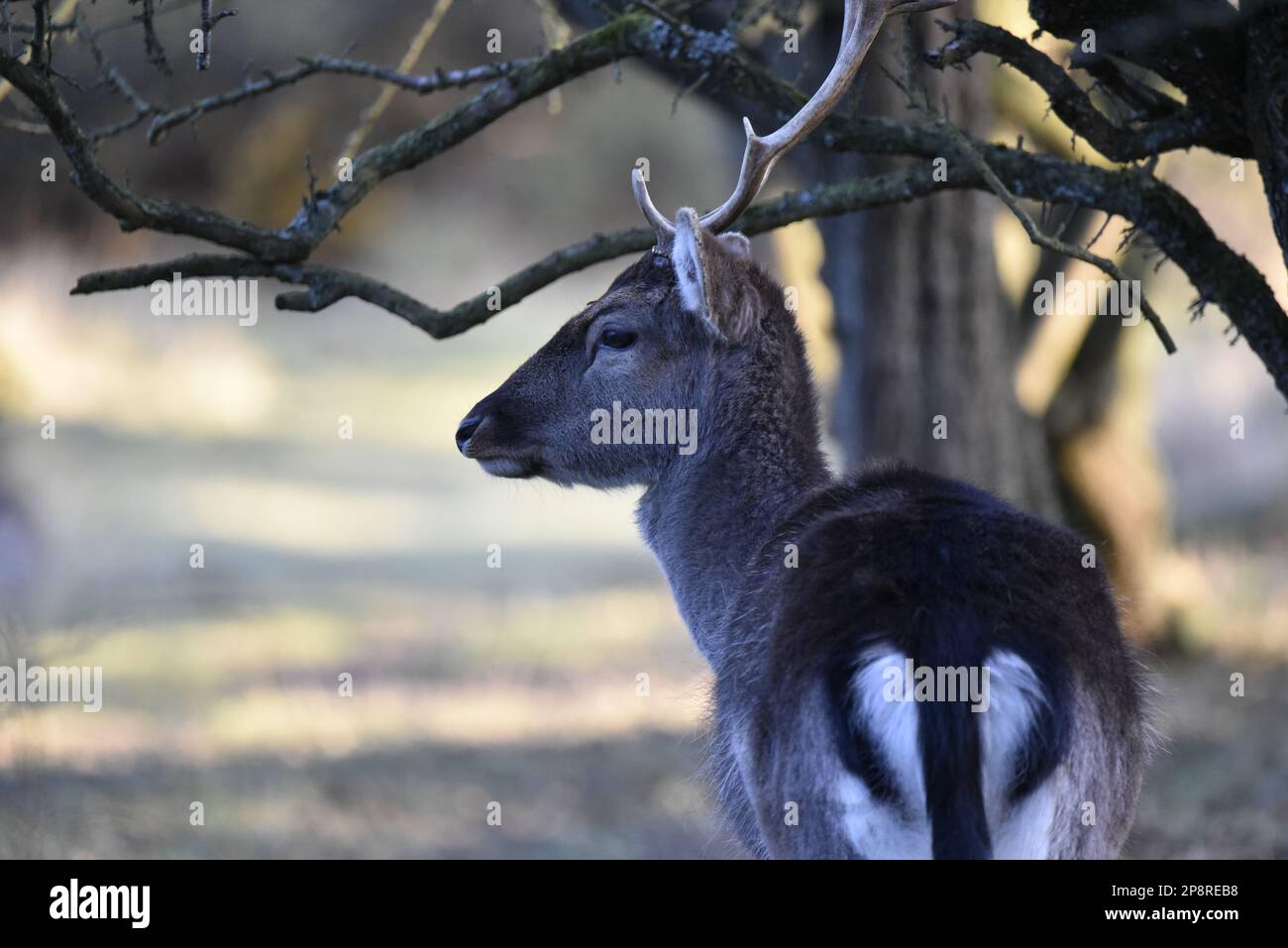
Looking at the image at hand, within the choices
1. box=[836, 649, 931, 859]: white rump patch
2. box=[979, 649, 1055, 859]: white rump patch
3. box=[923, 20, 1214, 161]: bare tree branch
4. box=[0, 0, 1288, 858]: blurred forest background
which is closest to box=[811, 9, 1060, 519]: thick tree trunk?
box=[0, 0, 1288, 858]: blurred forest background

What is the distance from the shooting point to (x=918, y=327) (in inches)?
364

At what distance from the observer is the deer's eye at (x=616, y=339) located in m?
5.41

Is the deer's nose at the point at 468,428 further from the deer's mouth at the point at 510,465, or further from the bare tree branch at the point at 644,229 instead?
the bare tree branch at the point at 644,229

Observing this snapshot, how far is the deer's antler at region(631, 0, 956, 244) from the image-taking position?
16.5 ft

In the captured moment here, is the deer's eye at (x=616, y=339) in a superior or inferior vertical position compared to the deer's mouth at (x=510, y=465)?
superior

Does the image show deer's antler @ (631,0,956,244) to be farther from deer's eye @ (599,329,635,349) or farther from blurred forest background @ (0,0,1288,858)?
blurred forest background @ (0,0,1288,858)

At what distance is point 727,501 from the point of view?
5.23 meters

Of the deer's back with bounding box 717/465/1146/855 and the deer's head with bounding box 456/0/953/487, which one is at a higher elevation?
the deer's head with bounding box 456/0/953/487

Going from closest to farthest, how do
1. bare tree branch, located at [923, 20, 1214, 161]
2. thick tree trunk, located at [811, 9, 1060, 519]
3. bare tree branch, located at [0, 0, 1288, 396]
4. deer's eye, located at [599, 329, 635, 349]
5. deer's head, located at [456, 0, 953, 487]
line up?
bare tree branch, located at [923, 20, 1214, 161] → bare tree branch, located at [0, 0, 1288, 396] → deer's head, located at [456, 0, 953, 487] → deer's eye, located at [599, 329, 635, 349] → thick tree trunk, located at [811, 9, 1060, 519]

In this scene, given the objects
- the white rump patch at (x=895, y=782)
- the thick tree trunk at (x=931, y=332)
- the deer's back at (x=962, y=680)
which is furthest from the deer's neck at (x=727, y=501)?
the thick tree trunk at (x=931, y=332)

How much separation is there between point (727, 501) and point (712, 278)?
739 mm
